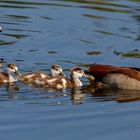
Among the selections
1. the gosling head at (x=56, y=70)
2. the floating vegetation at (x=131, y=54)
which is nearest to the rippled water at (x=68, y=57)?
the floating vegetation at (x=131, y=54)

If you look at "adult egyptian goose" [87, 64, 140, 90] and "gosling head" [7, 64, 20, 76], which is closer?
"adult egyptian goose" [87, 64, 140, 90]

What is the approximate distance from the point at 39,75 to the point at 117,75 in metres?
1.18

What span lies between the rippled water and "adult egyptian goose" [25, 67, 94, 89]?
0.16 m

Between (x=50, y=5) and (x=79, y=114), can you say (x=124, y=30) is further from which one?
(x=79, y=114)

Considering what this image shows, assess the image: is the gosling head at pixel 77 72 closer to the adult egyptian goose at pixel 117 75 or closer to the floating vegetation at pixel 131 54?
the adult egyptian goose at pixel 117 75

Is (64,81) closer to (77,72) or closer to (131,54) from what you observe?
(77,72)

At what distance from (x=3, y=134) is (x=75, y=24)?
720cm

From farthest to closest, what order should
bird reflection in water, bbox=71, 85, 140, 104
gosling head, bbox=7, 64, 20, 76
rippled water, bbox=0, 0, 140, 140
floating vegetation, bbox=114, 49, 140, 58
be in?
1. floating vegetation, bbox=114, 49, 140, 58
2. gosling head, bbox=7, 64, 20, 76
3. bird reflection in water, bbox=71, 85, 140, 104
4. rippled water, bbox=0, 0, 140, 140

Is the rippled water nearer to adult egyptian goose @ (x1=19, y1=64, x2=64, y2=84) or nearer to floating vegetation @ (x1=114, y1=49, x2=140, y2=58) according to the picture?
floating vegetation @ (x1=114, y1=49, x2=140, y2=58)

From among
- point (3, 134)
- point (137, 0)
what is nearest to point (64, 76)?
point (3, 134)

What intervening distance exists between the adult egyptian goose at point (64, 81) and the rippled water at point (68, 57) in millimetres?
162

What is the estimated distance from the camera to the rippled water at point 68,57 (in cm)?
1044

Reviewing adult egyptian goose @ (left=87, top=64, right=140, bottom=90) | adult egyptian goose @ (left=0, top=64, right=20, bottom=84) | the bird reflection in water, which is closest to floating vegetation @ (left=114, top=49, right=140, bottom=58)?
adult egyptian goose @ (left=87, top=64, right=140, bottom=90)

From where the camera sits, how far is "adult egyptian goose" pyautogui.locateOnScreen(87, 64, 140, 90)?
12914 millimetres
